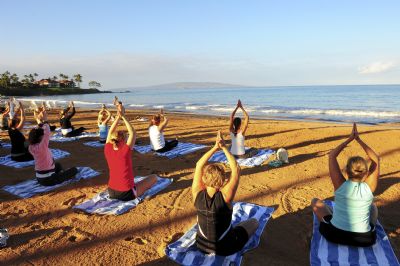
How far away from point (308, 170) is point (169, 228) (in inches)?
154

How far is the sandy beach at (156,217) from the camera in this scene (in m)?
3.93

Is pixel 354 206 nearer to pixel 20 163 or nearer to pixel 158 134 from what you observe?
pixel 158 134

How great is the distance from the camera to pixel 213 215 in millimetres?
3402

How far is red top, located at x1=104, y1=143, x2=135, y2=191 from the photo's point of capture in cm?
526

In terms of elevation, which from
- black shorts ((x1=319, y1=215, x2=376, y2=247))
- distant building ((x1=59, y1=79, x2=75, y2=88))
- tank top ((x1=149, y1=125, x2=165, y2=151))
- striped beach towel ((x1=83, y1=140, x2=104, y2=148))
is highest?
distant building ((x1=59, y1=79, x2=75, y2=88))

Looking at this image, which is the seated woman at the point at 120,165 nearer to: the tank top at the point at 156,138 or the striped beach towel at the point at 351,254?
the striped beach towel at the point at 351,254

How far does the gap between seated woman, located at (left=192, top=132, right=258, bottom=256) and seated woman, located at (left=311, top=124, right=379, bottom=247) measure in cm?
107

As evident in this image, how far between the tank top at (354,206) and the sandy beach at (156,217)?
21.8 inches

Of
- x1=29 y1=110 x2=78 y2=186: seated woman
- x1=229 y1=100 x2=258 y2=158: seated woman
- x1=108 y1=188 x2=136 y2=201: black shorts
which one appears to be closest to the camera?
x1=108 y1=188 x2=136 y2=201: black shorts

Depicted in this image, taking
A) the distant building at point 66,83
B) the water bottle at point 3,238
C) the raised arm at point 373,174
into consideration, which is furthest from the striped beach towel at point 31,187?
the distant building at point 66,83

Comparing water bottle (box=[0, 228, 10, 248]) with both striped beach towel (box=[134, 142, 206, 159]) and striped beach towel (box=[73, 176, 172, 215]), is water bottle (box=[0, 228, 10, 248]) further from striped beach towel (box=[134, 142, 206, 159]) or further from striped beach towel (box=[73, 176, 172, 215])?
striped beach towel (box=[134, 142, 206, 159])

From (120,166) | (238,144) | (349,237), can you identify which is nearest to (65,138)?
→ (238,144)

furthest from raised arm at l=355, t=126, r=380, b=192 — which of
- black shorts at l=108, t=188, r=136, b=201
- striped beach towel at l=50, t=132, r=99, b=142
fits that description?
striped beach towel at l=50, t=132, r=99, b=142

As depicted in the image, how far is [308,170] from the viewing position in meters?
7.25
